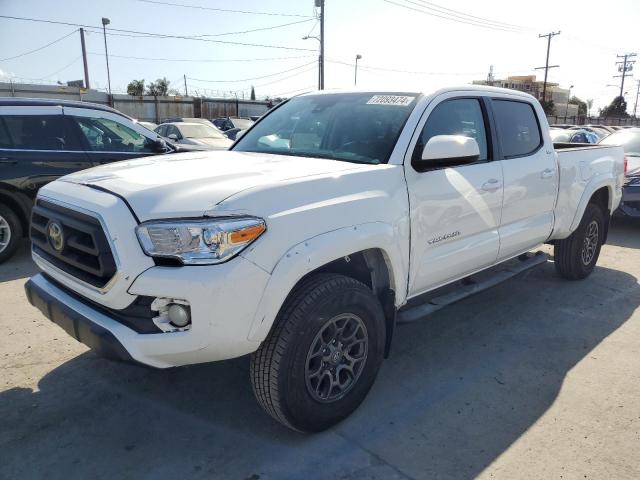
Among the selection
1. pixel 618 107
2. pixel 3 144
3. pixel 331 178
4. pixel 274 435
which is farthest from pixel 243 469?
pixel 618 107

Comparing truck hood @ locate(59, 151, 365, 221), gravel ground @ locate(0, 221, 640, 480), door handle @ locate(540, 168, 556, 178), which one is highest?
truck hood @ locate(59, 151, 365, 221)

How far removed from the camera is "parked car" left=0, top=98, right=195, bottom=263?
19.2 feet

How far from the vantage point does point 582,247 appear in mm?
5414

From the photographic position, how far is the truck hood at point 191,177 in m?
2.36

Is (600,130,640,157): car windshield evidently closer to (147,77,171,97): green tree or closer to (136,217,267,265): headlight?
(136,217,267,265): headlight

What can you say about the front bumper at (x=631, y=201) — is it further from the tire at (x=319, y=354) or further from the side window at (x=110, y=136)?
the side window at (x=110, y=136)

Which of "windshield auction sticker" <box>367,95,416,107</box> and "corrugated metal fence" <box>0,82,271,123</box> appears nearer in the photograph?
"windshield auction sticker" <box>367,95,416,107</box>

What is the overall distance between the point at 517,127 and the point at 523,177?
1.64ft

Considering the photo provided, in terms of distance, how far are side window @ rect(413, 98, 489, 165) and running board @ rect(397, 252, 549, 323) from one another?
995 mm

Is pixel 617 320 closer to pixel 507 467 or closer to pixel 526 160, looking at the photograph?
pixel 526 160

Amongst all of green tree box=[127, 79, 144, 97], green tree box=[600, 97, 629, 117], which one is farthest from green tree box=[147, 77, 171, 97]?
green tree box=[600, 97, 629, 117]

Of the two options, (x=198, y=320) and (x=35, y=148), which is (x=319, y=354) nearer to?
(x=198, y=320)

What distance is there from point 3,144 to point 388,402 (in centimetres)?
529

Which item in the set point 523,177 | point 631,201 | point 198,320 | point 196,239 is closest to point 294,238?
point 196,239
